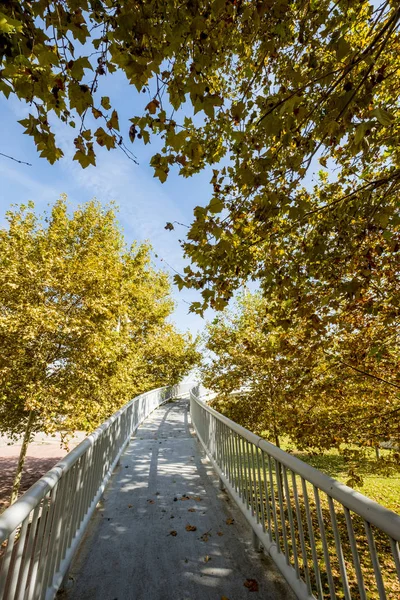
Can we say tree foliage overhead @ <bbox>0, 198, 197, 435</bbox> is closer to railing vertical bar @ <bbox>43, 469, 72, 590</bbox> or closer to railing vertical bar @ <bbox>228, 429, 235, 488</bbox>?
railing vertical bar @ <bbox>228, 429, 235, 488</bbox>

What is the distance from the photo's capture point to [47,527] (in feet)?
7.55

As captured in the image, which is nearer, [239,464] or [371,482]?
[239,464]

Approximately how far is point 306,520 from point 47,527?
10.6 ft

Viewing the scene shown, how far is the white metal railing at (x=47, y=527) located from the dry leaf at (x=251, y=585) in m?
1.72

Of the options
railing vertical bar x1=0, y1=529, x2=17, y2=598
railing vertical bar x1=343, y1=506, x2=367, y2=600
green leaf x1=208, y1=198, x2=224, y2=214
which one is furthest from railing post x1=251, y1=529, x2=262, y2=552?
green leaf x1=208, y1=198, x2=224, y2=214

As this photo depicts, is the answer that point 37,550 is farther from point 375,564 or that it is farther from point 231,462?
point 231,462

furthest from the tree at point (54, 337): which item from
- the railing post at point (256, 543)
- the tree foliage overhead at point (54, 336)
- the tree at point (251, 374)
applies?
the railing post at point (256, 543)

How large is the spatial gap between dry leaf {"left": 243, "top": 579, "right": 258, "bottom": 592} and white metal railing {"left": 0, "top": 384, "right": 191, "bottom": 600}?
1.72 metres

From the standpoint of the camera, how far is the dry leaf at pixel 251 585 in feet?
9.14

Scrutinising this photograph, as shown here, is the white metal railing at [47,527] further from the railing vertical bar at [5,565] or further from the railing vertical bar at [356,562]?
the railing vertical bar at [356,562]

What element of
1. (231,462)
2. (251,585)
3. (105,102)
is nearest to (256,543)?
(251,585)

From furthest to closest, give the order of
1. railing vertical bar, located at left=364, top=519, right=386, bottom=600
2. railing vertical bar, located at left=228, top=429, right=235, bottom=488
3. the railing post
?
railing vertical bar, located at left=228, top=429, right=235, bottom=488 → the railing post → railing vertical bar, located at left=364, top=519, right=386, bottom=600

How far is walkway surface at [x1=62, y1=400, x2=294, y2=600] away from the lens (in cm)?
279

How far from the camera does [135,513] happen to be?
4.41m
